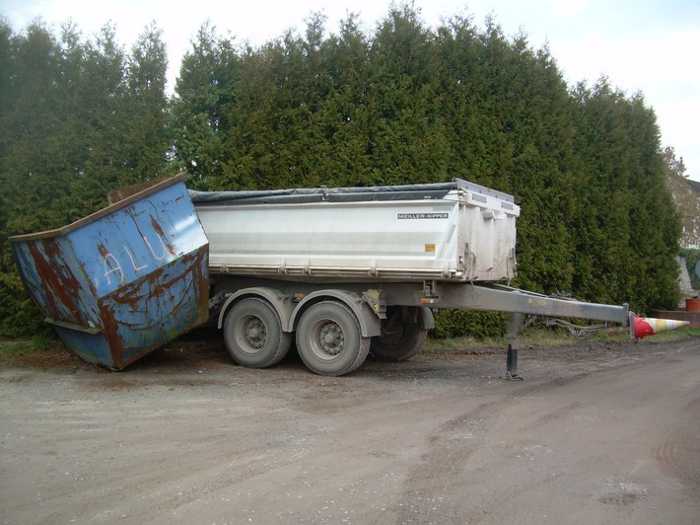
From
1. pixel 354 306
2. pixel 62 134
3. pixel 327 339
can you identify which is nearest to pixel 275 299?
pixel 327 339

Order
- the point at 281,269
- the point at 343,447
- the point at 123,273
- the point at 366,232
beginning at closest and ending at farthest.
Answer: the point at 343,447 → the point at 123,273 → the point at 366,232 → the point at 281,269

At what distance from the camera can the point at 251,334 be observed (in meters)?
10.5

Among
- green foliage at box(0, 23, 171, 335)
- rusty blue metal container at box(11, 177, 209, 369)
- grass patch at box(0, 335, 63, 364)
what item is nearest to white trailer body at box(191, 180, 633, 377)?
rusty blue metal container at box(11, 177, 209, 369)

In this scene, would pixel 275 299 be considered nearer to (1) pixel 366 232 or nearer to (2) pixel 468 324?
(1) pixel 366 232

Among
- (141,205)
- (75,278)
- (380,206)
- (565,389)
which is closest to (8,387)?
(75,278)

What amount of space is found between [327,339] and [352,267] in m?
1.14

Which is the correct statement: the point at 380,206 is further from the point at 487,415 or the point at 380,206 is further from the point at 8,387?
the point at 8,387

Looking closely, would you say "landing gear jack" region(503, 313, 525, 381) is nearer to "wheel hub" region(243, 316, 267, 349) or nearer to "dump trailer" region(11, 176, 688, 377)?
"dump trailer" region(11, 176, 688, 377)

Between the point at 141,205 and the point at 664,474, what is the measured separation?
6.84 m

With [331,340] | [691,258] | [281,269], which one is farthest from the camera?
[691,258]

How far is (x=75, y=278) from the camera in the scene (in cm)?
873

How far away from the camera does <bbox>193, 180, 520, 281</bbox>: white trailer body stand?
8.91m

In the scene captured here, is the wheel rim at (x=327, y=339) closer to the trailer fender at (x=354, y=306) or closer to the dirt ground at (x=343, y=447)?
the trailer fender at (x=354, y=306)

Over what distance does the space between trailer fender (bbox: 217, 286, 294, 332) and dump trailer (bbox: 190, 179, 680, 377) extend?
0.02 meters
